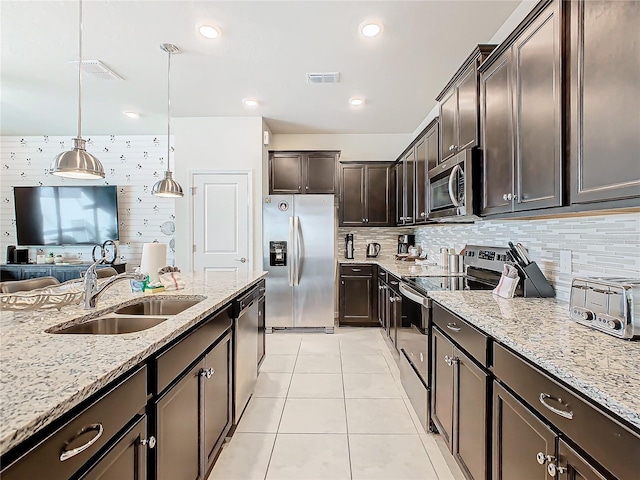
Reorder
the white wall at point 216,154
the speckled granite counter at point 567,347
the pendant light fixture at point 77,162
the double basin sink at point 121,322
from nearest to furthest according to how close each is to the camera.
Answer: the speckled granite counter at point 567,347
the double basin sink at point 121,322
the pendant light fixture at point 77,162
the white wall at point 216,154

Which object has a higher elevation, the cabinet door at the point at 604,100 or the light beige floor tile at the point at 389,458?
the cabinet door at the point at 604,100

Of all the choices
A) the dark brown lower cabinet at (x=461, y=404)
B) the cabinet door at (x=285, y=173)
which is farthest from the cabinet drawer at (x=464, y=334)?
the cabinet door at (x=285, y=173)

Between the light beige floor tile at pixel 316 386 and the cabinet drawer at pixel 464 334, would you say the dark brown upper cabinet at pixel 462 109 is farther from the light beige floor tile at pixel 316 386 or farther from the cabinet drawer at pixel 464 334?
the light beige floor tile at pixel 316 386

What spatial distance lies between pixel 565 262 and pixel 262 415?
2.15m

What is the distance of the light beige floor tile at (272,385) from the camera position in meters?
2.71

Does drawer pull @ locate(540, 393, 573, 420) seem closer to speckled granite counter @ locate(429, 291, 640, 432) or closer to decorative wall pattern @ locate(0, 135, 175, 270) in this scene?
speckled granite counter @ locate(429, 291, 640, 432)

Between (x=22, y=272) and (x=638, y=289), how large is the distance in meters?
6.57

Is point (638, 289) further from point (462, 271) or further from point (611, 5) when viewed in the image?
point (462, 271)

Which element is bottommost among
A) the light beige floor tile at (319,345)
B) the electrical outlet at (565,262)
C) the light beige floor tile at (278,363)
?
the light beige floor tile at (278,363)

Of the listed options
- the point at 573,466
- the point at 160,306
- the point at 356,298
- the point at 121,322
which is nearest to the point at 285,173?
the point at 356,298

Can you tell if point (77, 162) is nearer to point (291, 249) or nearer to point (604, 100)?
point (604, 100)

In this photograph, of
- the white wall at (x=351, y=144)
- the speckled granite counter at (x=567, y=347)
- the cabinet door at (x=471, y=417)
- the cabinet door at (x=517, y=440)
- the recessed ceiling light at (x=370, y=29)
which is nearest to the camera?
the speckled granite counter at (x=567, y=347)

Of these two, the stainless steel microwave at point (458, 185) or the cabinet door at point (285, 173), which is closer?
the stainless steel microwave at point (458, 185)

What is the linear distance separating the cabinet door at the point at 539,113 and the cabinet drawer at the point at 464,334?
0.63 m
